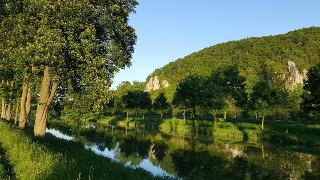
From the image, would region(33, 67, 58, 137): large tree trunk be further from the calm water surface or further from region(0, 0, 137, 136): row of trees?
the calm water surface

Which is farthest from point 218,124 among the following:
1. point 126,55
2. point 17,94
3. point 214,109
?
point 126,55

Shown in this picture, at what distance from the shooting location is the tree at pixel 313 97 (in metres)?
92.5

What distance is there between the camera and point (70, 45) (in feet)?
97.8

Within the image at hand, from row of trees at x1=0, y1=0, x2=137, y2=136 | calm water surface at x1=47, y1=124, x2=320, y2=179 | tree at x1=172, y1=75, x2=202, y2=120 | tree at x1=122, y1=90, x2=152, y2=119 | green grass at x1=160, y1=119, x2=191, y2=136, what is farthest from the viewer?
tree at x1=122, y1=90, x2=152, y2=119

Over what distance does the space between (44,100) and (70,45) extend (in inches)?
269

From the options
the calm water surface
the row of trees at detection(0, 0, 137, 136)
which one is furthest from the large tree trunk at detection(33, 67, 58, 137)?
the calm water surface

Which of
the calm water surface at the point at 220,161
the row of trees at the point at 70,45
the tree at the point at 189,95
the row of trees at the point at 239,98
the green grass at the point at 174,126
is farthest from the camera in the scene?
the tree at the point at 189,95

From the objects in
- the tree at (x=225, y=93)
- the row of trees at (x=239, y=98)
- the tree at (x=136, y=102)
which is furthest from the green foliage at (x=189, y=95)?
the tree at (x=136, y=102)

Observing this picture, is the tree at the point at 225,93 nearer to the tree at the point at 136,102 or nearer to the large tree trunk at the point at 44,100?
the tree at the point at 136,102

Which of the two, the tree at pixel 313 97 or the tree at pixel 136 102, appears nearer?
the tree at pixel 313 97

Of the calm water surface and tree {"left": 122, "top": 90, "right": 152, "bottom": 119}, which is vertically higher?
tree {"left": 122, "top": 90, "right": 152, "bottom": 119}

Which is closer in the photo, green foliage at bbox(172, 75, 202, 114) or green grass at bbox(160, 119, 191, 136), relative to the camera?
green grass at bbox(160, 119, 191, 136)

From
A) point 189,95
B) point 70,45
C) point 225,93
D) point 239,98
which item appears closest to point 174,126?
point 189,95

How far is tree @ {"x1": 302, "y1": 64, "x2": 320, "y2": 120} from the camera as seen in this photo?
303ft
